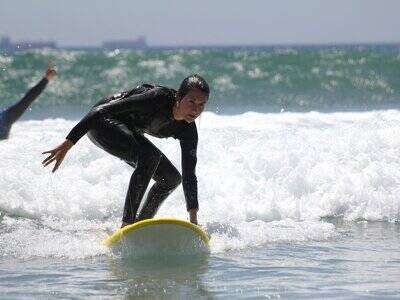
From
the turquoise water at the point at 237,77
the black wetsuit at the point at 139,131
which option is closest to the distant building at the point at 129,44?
the turquoise water at the point at 237,77

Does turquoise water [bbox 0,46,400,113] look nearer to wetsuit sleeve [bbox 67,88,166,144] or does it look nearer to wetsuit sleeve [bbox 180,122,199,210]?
wetsuit sleeve [bbox 180,122,199,210]

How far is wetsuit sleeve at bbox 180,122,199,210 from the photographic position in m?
6.25

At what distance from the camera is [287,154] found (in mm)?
9664

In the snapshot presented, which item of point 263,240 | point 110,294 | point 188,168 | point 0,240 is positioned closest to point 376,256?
point 263,240

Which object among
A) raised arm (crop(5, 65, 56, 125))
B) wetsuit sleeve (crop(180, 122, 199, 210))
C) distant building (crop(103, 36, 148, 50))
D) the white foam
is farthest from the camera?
distant building (crop(103, 36, 148, 50))

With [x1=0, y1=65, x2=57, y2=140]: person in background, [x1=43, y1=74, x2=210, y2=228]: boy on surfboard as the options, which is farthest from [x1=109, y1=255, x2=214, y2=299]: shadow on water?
[x1=0, y1=65, x2=57, y2=140]: person in background

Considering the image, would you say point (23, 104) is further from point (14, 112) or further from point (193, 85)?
point (193, 85)

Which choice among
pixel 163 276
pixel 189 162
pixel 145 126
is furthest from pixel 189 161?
pixel 163 276

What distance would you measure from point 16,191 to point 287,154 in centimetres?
283

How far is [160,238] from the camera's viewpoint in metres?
6.15

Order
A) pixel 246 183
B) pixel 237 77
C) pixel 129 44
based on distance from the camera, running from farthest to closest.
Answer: pixel 129 44 → pixel 237 77 → pixel 246 183

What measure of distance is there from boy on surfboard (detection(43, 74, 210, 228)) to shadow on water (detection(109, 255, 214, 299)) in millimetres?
337

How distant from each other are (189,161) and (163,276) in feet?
2.98

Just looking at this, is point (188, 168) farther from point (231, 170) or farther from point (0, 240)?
point (231, 170)
